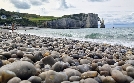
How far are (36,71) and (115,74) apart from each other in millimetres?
1202

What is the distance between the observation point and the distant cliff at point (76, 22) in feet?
401

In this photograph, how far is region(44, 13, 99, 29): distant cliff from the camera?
401ft

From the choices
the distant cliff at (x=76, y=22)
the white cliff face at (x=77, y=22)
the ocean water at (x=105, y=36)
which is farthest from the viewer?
the white cliff face at (x=77, y=22)

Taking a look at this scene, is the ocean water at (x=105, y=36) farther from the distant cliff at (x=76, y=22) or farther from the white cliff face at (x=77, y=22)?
the white cliff face at (x=77, y=22)

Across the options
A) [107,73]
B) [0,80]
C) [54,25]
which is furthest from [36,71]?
[54,25]

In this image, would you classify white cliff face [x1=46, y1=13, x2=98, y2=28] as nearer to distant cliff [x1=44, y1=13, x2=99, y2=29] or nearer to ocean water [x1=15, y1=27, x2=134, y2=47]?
distant cliff [x1=44, y1=13, x2=99, y2=29]

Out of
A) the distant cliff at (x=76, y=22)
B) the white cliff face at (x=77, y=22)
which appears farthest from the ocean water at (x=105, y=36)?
the white cliff face at (x=77, y=22)

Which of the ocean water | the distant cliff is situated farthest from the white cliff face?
the ocean water

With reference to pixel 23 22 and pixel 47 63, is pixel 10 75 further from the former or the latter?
pixel 23 22

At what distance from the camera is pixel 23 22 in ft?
Answer: 366

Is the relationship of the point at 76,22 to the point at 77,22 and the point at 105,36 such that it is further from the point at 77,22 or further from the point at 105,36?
the point at 105,36

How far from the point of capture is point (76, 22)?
132375 mm

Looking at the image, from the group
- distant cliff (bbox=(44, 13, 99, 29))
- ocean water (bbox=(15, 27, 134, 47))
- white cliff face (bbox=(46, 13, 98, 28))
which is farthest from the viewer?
white cliff face (bbox=(46, 13, 98, 28))

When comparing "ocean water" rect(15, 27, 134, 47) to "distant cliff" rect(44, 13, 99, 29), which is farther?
"distant cliff" rect(44, 13, 99, 29)
